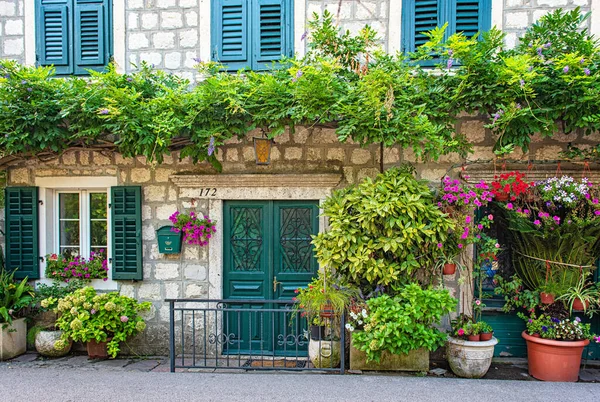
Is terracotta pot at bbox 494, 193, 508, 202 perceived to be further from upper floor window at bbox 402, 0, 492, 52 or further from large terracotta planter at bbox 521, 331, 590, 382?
upper floor window at bbox 402, 0, 492, 52

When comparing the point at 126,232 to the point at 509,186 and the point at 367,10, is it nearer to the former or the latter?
the point at 367,10

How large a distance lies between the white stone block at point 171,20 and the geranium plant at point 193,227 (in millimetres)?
2380

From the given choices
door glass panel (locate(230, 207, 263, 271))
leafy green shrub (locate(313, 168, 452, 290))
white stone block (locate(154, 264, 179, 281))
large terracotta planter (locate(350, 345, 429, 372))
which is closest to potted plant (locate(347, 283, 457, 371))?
large terracotta planter (locate(350, 345, 429, 372))

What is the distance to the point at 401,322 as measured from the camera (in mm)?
3789

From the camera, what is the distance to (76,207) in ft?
17.8

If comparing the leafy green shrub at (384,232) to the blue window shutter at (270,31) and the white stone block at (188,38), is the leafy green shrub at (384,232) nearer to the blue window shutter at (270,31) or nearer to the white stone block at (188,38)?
the blue window shutter at (270,31)

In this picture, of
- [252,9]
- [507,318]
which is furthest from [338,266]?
[252,9]

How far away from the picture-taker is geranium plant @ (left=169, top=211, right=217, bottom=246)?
16.0ft

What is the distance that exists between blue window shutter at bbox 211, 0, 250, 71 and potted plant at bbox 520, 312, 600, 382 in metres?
4.60

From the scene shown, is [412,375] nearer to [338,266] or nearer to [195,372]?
[338,266]

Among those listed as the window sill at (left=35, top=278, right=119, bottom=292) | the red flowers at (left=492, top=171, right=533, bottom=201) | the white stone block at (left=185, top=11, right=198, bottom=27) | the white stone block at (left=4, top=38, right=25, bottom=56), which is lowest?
the window sill at (left=35, top=278, right=119, bottom=292)

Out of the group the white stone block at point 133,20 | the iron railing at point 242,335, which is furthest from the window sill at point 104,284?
the white stone block at point 133,20

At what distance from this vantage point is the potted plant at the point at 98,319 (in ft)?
14.9

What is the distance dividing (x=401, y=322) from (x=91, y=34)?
17.0ft
